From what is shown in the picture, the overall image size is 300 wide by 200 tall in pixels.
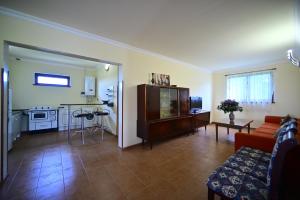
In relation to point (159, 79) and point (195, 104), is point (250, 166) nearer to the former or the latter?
point (159, 79)

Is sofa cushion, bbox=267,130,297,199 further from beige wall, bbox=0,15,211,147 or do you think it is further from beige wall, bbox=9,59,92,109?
beige wall, bbox=9,59,92,109

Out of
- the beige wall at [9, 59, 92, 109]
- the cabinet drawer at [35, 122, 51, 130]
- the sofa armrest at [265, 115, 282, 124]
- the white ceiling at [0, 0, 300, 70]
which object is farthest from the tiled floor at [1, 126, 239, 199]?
the white ceiling at [0, 0, 300, 70]

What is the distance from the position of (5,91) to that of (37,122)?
2993mm

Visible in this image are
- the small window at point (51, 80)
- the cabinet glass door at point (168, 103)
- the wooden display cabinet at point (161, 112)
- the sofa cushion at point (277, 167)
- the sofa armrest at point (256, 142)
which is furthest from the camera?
the small window at point (51, 80)

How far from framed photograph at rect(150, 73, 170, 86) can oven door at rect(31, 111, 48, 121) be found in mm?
3833

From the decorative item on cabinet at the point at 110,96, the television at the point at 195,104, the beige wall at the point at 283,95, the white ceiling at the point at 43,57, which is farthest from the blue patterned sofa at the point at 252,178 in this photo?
the white ceiling at the point at 43,57

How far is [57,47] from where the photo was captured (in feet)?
7.72

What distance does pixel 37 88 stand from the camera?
466cm

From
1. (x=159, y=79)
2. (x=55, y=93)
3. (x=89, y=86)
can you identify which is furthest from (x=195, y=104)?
(x=55, y=93)

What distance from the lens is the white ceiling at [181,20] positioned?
1854 millimetres

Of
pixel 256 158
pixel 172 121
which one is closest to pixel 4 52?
pixel 172 121

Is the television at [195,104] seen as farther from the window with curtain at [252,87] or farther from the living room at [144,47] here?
the window with curtain at [252,87]

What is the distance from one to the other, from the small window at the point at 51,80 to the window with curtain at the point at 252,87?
681 cm

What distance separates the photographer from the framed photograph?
3860 millimetres
